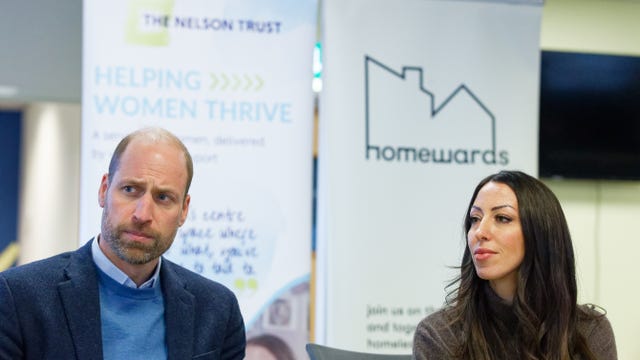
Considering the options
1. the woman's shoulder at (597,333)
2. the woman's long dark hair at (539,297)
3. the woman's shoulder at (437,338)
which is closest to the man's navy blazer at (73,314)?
the woman's shoulder at (437,338)

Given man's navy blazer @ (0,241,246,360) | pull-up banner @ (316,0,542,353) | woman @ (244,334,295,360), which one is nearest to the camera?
man's navy blazer @ (0,241,246,360)

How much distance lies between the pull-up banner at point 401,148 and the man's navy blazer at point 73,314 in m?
1.72

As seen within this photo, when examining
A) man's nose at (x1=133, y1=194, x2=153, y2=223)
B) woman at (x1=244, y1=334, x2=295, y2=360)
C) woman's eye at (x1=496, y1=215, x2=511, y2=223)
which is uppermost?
man's nose at (x1=133, y1=194, x2=153, y2=223)

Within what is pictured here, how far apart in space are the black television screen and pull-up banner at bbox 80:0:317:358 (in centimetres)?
167

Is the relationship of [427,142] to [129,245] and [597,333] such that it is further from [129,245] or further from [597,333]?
[129,245]

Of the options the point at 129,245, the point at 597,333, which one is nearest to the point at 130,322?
the point at 129,245

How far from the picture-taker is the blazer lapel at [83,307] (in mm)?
1953

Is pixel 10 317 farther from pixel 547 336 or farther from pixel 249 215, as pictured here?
pixel 249 215

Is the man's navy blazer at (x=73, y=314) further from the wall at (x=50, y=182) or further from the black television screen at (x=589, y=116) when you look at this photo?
the black television screen at (x=589, y=116)

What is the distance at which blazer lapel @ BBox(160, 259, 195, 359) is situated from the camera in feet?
6.83

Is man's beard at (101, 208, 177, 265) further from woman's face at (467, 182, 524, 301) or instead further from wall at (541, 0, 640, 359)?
wall at (541, 0, 640, 359)

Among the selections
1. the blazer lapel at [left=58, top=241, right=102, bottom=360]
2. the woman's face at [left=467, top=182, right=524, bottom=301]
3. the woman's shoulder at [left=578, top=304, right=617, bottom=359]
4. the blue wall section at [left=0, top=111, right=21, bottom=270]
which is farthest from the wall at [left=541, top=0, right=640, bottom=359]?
the blazer lapel at [left=58, top=241, right=102, bottom=360]

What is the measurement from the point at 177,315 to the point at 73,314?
0.27 meters

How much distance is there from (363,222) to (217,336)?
1.80 metres
